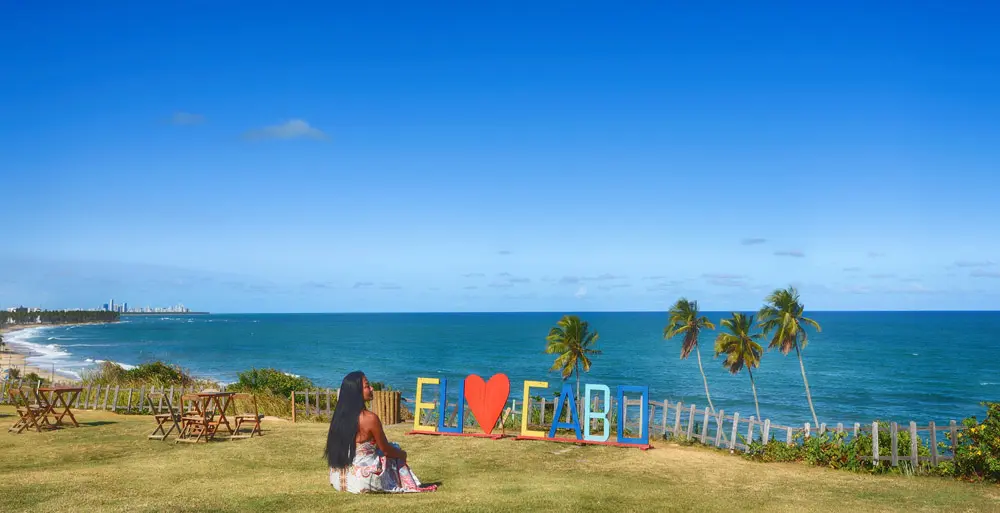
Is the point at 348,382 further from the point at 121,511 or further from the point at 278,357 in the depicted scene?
the point at 278,357

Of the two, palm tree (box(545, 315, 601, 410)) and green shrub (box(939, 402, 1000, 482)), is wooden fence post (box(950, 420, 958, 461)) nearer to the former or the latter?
green shrub (box(939, 402, 1000, 482))

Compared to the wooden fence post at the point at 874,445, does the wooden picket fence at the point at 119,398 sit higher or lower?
lower

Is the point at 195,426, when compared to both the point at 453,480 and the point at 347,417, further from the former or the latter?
the point at 347,417

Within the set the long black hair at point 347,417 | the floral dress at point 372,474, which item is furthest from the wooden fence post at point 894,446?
the long black hair at point 347,417

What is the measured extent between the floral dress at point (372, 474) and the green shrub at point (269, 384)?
18313 millimetres

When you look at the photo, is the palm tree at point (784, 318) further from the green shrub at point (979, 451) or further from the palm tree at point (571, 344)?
the green shrub at point (979, 451)

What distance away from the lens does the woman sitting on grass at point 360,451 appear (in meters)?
11.1

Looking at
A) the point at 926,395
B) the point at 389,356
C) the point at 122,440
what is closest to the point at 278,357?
the point at 389,356

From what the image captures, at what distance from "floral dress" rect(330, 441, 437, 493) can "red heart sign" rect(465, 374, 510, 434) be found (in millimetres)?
7379

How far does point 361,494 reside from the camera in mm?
11977

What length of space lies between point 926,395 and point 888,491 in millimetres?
61361

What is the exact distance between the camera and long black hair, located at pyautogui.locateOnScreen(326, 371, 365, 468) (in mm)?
11078

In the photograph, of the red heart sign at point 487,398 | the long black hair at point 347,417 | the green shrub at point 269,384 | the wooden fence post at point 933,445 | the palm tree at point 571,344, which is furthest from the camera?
the palm tree at point 571,344

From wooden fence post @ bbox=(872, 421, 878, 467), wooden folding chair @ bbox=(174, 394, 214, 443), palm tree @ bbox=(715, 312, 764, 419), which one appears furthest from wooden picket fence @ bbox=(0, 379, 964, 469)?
palm tree @ bbox=(715, 312, 764, 419)
